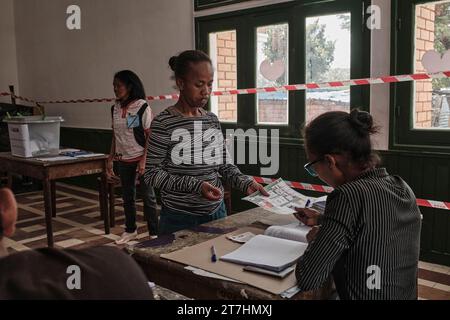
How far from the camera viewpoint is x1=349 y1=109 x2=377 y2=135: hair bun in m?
1.31

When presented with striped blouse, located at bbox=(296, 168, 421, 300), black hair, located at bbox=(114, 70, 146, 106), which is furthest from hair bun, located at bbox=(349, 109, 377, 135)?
black hair, located at bbox=(114, 70, 146, 106)

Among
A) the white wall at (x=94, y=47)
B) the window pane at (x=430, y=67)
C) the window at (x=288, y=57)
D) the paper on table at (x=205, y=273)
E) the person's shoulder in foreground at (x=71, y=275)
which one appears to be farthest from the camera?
the white wall at (x=94, y=47)

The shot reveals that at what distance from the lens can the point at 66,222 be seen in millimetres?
4895

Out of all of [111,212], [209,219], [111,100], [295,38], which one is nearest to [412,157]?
[295,38]

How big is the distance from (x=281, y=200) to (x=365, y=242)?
27.9 inches

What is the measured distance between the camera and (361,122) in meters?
1.31

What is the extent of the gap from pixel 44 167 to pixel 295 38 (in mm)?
2464

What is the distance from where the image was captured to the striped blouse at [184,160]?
1.89m

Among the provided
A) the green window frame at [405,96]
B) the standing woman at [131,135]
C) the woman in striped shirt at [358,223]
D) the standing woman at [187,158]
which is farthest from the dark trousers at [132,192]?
the woman in striped shirt at [358,223]

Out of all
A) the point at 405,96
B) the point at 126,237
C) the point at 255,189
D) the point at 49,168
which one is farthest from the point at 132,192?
the point at 405,96

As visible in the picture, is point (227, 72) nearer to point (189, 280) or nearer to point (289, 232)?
point (289, 232)

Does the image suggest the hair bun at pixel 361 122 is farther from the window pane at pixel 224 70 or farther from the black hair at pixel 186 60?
the window pane at pixel 224 70

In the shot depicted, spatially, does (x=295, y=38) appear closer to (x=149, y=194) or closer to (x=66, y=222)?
(x=149, y=194)

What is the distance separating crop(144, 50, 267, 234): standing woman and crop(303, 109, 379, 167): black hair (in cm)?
62
